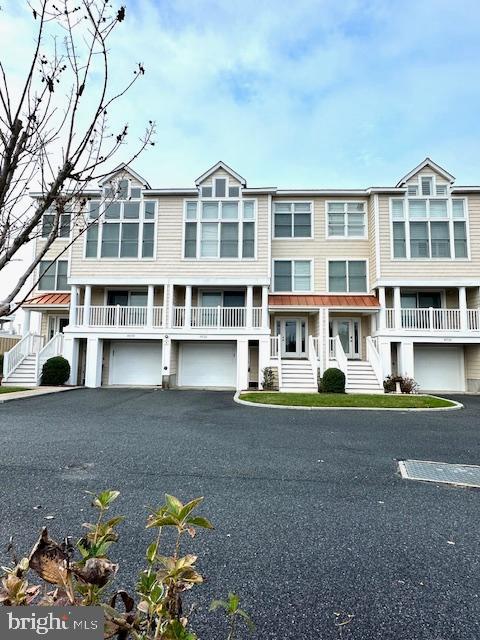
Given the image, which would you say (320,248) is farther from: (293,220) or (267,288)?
(267,288)

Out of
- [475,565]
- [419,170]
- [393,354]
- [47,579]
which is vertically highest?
[419,170]

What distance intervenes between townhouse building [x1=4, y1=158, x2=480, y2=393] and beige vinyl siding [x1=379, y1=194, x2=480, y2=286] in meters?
0.06

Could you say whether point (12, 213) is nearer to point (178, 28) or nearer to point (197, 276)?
point (178, 28)

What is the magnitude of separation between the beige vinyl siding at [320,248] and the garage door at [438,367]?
225 inches

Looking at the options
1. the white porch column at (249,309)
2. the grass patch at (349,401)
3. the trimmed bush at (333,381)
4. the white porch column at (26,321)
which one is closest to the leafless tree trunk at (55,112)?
the grass patch at (349,401)

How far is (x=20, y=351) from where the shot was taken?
18297 millimetres

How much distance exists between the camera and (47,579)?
1.24m

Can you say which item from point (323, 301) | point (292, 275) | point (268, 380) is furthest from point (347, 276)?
point (268, 380)

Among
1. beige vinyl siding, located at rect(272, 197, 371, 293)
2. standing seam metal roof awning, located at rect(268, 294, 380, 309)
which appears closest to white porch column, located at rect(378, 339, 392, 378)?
standing seam metal roof awning, located at rect(268, 294, 380, 309)

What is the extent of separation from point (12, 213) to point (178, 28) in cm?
324

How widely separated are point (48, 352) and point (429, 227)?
19.8m

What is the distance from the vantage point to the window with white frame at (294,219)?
20.4 meters

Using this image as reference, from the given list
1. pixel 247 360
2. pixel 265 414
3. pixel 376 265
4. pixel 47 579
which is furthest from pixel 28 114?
pixel 376 265

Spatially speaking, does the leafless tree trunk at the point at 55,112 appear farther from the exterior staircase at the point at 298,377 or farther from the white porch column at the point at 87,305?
the white porch column at the point at 87,305
